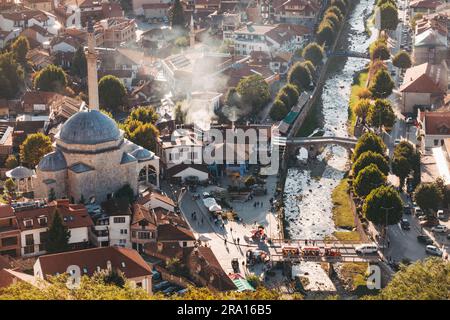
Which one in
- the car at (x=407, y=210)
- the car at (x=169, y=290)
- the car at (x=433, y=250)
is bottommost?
the car at (x=407, y=210)

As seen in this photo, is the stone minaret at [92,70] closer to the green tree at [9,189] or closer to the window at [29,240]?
the green tree at [9,189]

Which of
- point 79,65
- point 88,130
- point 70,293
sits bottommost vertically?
point 79,65

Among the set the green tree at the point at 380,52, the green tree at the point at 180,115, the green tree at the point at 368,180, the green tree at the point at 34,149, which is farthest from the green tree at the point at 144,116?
the green tree at the point at 380,52

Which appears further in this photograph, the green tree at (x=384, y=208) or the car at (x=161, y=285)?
the green tree at (x=384, y=208)

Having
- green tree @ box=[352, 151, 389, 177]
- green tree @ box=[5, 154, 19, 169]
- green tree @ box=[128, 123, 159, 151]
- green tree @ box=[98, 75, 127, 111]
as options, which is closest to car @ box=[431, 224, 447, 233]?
green tree @ box=[352, 151, 389, 177]

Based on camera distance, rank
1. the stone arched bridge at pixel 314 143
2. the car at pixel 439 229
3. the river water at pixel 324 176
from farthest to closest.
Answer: the stone arched bridge at pixel 314 143 < the river water at pixel 324 176 < the car at pixel 439 229

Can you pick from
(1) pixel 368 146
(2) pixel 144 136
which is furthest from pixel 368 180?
(2) pixel 144 136

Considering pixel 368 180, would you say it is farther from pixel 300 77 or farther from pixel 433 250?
pixel 300 77
